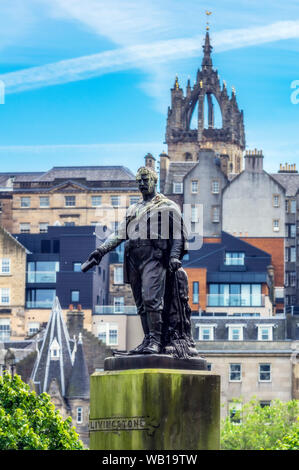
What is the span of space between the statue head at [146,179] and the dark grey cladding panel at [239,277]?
361 ft

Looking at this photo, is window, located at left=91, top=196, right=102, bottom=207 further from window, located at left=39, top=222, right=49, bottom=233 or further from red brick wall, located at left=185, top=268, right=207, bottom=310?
red brick wall, located at left=185, top=268, right=207, bottom=310

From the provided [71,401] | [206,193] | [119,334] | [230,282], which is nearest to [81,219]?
[206,193]

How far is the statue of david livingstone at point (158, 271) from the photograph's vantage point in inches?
986

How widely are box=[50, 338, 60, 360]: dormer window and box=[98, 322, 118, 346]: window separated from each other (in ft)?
33.8

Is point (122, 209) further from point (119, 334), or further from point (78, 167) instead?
point (119, 334)

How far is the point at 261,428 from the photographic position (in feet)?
299

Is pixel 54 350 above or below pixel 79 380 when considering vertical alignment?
above

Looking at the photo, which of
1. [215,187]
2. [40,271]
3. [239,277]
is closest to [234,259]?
[239,277]

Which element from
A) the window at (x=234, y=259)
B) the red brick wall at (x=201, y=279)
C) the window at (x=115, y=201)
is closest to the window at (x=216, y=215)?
the window at (x=234, y=259)

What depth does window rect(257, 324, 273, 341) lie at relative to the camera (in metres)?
111

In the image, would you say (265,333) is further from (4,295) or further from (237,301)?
(4,295)

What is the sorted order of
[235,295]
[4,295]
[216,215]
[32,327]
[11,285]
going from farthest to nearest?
[216,215] → [4,295] → [11,285] → [32,327] → [235,295]

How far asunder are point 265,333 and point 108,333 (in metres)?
16.3
